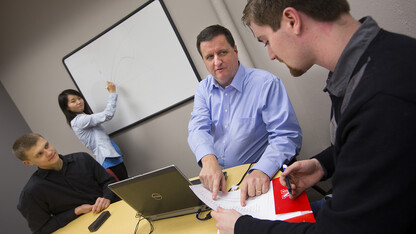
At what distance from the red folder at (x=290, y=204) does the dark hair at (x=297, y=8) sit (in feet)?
1.85

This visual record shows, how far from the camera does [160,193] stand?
95 cm

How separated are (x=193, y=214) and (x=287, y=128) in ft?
2.16

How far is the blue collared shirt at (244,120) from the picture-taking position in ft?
4.17

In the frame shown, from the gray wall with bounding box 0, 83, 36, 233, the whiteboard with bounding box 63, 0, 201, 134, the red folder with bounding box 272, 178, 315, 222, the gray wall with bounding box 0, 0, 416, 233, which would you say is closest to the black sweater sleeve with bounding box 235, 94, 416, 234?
the red folder with bounding box 272, 178, 315, 222

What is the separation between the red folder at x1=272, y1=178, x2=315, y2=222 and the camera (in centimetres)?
72

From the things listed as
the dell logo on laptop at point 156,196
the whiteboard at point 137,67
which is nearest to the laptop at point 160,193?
the dell logo on laptop at point 156,196

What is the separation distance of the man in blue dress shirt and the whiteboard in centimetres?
77

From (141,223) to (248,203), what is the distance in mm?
572

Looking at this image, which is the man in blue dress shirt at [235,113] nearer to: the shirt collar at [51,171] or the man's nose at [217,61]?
the man's nose at [217,61]

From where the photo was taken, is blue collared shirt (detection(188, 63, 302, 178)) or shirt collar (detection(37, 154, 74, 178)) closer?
blue collared shirt (detection(188, 63, 302, 178))

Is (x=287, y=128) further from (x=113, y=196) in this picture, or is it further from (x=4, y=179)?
(x=4, y=179)

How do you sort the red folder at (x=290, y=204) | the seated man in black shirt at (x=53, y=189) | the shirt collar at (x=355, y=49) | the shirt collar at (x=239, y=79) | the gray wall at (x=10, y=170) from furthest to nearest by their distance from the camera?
the gray wall at (x=10, y=170) < the seated man in black shirt at (x=53, y=189) < the shirt collar at (x=239, y=79) < the red folder at (x=290, y=204) < the shirt collar at (x=355, y=49)

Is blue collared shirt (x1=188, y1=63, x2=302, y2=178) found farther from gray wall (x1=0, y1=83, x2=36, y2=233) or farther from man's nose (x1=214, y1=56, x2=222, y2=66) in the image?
gray wall (x1=0, y1=83, x2=36, y2=233)

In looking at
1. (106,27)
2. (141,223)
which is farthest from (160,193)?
(106,27)
